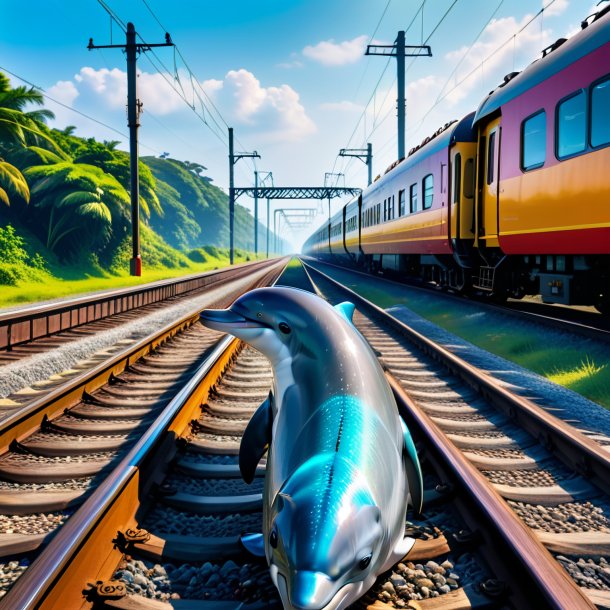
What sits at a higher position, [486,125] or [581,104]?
[486,125]

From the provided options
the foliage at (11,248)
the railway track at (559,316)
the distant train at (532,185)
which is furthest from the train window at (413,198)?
the foliage at (11,248)

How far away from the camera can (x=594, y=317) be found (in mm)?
8891

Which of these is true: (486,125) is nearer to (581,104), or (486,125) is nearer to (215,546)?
(581,104)

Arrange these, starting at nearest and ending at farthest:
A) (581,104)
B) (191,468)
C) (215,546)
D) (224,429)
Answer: (215,546) < (191,468) < (224,429) < (581,104)

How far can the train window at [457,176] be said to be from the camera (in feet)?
33.3

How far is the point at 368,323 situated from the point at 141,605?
833 centimetres

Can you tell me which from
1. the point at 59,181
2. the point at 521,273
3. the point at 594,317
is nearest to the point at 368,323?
the point at 521,273

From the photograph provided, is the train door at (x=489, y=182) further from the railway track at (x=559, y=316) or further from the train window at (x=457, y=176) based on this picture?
the railway track at (x=559, y=316)

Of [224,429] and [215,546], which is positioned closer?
[215,546]

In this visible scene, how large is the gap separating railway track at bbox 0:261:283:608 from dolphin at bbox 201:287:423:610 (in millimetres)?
1042

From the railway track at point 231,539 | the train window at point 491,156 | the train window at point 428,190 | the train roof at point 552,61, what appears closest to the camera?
the railway track at point 231,539

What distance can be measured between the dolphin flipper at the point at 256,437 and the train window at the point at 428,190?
10276mm

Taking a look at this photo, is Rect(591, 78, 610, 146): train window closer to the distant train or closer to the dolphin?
the distant train

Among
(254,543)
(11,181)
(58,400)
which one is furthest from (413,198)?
(11,181)
